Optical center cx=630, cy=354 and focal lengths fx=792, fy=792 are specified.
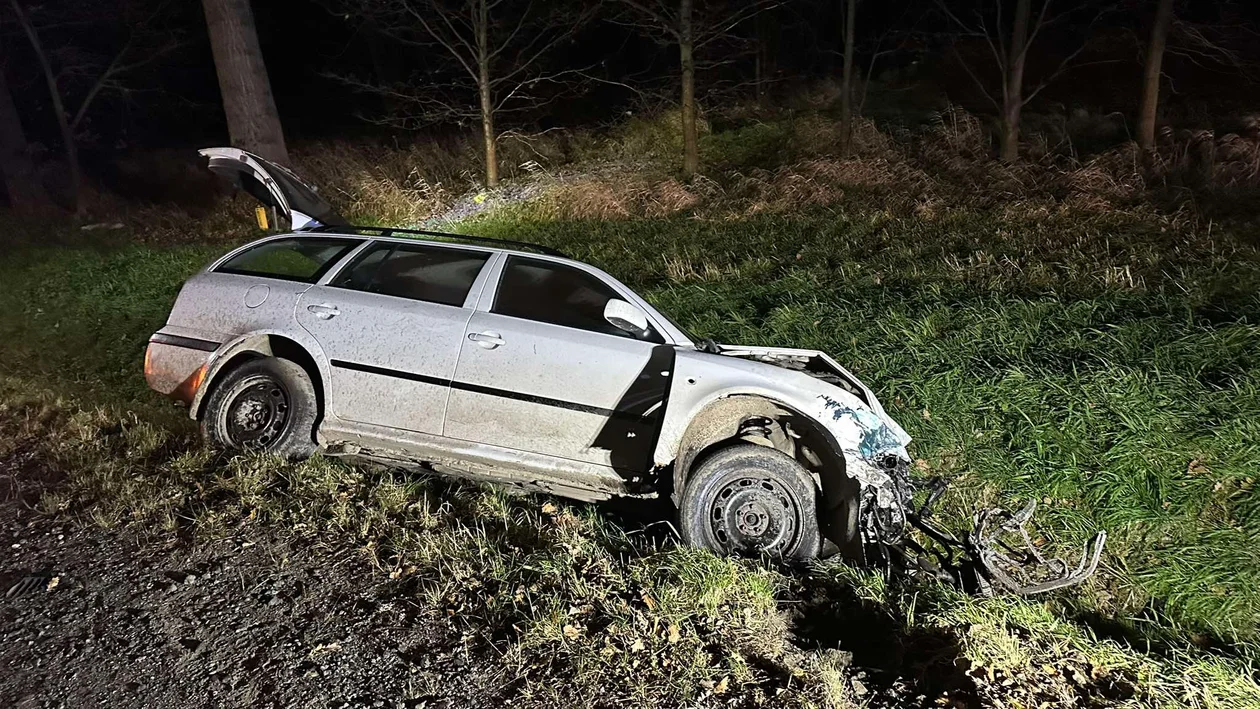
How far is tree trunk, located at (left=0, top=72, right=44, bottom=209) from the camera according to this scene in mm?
15422

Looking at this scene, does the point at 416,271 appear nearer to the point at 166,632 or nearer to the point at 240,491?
the point at 240,491

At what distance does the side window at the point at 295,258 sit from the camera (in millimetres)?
5143

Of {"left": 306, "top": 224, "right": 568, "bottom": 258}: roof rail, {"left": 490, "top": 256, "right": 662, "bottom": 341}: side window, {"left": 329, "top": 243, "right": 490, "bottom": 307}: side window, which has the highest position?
{"left": 306, "top": 224, "right": 568, "bottom": 258}: roof rail

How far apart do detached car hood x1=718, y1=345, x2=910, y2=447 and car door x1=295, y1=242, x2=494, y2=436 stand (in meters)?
1.64

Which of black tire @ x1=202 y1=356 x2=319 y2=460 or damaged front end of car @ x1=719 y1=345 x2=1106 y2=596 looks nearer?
damaged front end of car @ x1=719 y1=345 x2=1106 y2=596

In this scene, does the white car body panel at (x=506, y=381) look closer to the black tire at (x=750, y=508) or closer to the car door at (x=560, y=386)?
the car door at (x=560, y=386)

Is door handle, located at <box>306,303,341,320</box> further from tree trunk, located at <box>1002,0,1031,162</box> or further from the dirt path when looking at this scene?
tree trunk, located at <box>1002,0,1031,162</box>

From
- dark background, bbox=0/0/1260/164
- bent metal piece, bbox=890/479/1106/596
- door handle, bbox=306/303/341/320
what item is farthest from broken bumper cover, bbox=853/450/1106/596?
dark background, bbox=0/0/1260/164

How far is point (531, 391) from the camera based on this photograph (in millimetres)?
4496

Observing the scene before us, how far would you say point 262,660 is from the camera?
10.7 ft

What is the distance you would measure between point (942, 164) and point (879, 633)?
34.4 feet

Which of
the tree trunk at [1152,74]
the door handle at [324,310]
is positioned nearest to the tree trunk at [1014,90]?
the tree trunk at [1152,74]

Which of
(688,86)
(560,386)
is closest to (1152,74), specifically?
(688,86)

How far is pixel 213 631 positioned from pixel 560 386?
2.02m
